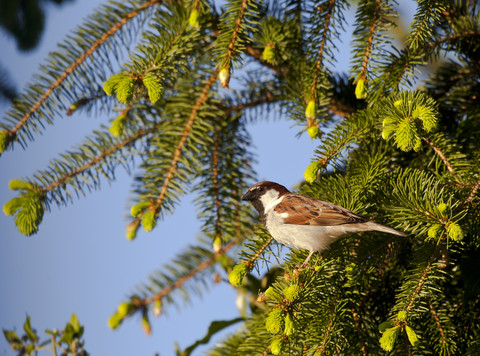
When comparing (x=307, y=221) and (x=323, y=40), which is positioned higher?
(x=323, y=40)

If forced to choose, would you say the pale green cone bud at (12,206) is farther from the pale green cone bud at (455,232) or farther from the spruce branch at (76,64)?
the pale green cone bud at (455,232)

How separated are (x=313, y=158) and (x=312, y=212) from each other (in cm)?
14

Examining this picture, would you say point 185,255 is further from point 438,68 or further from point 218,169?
point 438,68

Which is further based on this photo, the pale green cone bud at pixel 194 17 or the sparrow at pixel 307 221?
the pale green cone bud at pixel 194 17

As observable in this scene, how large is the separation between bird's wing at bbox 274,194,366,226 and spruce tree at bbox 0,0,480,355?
4cm

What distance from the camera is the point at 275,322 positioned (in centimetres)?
96

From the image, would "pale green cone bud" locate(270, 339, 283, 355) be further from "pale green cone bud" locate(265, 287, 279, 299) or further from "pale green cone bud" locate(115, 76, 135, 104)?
"pale green cone bud" locate(115, 76, 135, 104)

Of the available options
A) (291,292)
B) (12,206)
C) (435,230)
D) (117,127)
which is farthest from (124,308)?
(435,230)

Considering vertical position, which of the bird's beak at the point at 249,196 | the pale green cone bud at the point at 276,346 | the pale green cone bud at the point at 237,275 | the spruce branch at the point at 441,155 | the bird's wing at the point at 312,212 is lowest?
the pale green cone bud at the point at 276,346

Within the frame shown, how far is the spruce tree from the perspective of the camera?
107 centimetres

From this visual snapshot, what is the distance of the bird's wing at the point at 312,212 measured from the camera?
1.14m

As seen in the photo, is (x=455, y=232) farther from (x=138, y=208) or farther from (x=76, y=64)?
(x=76, y=64)

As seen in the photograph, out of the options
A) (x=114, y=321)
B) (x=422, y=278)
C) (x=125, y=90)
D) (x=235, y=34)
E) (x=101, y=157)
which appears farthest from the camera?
(x=101, y=157)

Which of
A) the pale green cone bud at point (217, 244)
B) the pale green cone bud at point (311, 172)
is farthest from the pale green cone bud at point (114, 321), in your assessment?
the pale green cone bud at point (311, 172)
